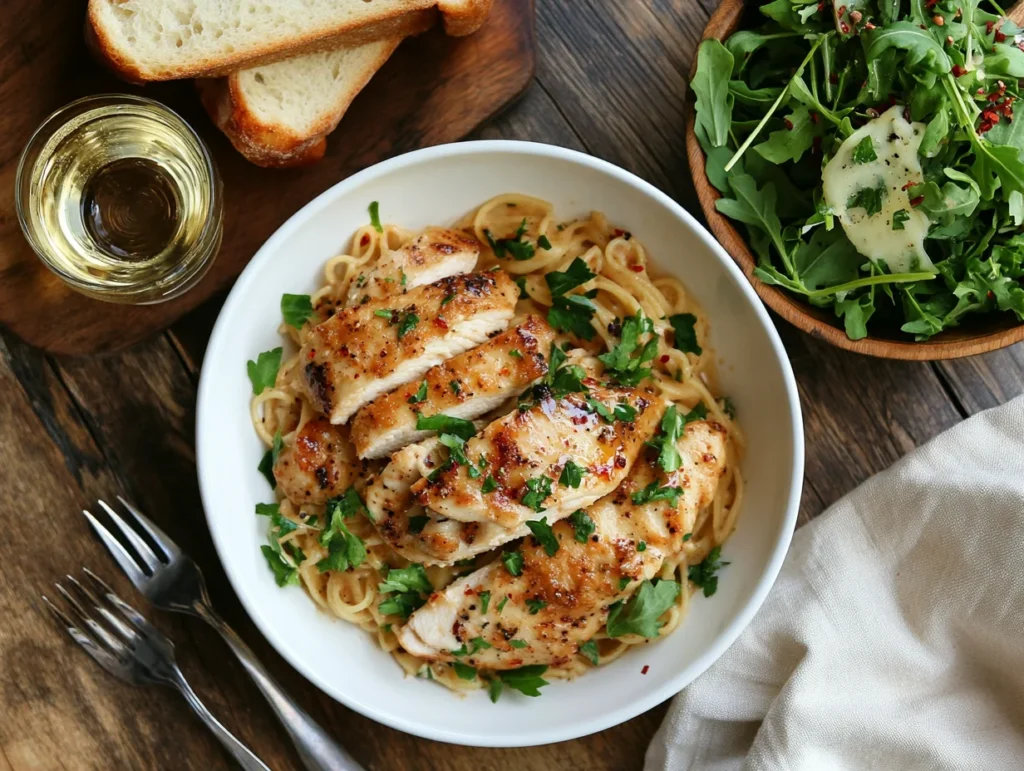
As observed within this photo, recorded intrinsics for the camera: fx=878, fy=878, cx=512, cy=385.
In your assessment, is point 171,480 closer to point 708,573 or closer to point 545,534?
point 545,534

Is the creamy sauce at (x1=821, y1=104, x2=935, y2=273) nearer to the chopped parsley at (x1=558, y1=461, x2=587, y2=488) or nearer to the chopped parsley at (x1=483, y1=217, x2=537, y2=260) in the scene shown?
the chopped parsley at (x1=483, y1=217, x2=537, y2=260)

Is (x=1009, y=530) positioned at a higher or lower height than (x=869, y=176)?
lower

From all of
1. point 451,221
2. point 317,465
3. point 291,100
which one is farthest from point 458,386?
point 291,100

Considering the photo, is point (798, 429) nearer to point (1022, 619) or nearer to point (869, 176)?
point (869, 176)

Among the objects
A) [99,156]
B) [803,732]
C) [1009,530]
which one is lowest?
[803,732]

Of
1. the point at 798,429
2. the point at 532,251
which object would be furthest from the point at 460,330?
A: the point at 798,429

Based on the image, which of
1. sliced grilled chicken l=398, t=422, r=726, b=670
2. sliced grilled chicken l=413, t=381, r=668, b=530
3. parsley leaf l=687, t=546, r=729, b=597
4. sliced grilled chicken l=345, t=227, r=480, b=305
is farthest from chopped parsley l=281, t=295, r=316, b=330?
parsley leaf l=687, t=546, r=729, b=597

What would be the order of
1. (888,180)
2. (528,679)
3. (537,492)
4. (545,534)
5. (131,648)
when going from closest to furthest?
(537,492)
(545,534)
(888,180)
(528,679)
(131,648)

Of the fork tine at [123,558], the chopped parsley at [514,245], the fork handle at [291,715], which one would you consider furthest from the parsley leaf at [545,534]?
the fork tine at [123,558]
